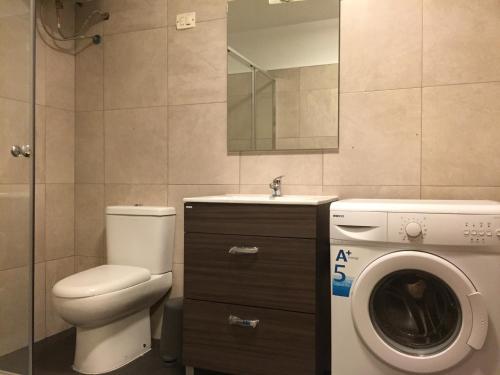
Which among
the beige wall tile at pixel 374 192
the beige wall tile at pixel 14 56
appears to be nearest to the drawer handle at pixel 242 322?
the beige wall tile at pixel 374 192

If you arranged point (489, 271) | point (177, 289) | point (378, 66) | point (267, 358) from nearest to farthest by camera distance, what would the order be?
point (489, 271)
point (267, 358)
point (378, 66)
point (177, 289)

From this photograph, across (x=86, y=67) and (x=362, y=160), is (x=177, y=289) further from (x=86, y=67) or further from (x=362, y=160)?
(x=86, y=67)

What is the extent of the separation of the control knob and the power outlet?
1.62m

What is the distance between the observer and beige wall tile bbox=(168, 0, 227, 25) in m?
2.26

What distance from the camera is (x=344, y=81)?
2029mm

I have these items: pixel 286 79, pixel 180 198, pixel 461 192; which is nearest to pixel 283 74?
pixel 286 79

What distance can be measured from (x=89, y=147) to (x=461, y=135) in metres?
2.10

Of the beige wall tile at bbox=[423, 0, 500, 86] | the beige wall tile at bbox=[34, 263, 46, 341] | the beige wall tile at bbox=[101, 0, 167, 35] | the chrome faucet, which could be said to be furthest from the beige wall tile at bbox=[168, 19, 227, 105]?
the beige wall tile at bbox=[34, 263, 46, 341]

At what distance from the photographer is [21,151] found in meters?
1.77

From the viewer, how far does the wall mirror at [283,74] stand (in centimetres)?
205

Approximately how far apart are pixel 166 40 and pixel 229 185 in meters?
0.93

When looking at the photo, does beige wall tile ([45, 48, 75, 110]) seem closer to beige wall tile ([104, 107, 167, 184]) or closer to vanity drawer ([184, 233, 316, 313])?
beige wall tile ([104, 107, 167, 184])

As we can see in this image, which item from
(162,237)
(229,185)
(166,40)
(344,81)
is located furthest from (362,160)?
Result: (166,40)

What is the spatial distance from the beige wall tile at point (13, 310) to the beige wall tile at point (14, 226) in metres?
0.05
